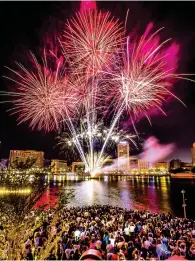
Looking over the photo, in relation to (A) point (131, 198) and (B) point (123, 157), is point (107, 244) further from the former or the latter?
(B) point (123, 157)

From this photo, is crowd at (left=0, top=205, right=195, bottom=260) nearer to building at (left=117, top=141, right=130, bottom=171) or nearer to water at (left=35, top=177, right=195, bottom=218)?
water at (left=35, top=177, right=195, bottom=218)

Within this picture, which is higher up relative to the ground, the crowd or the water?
the crowd

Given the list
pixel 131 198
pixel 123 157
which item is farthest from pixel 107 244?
pixel 123 157

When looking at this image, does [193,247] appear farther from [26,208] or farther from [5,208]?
[5,208]

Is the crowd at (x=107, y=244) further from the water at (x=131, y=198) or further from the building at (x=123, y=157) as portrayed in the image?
the building at (x=123, y=157)

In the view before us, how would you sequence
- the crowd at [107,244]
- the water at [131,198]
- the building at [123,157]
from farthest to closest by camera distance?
the building at [123,157] < the water at [131,198] < the crowd at [107,244]

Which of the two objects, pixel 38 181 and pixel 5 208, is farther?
pixel 38 181

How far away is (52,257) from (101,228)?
3.85 m

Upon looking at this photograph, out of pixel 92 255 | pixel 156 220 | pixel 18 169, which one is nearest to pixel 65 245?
pixel 18 169

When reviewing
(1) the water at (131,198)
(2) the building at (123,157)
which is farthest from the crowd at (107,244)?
(2) the building at (123,157)

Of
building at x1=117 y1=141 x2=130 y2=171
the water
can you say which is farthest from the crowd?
building at x1=117 y1=141 x2=130 y2=171

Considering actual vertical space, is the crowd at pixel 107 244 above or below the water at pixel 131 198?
above

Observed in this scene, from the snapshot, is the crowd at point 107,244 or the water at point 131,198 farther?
the water at point 131,198

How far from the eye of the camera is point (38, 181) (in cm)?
773
